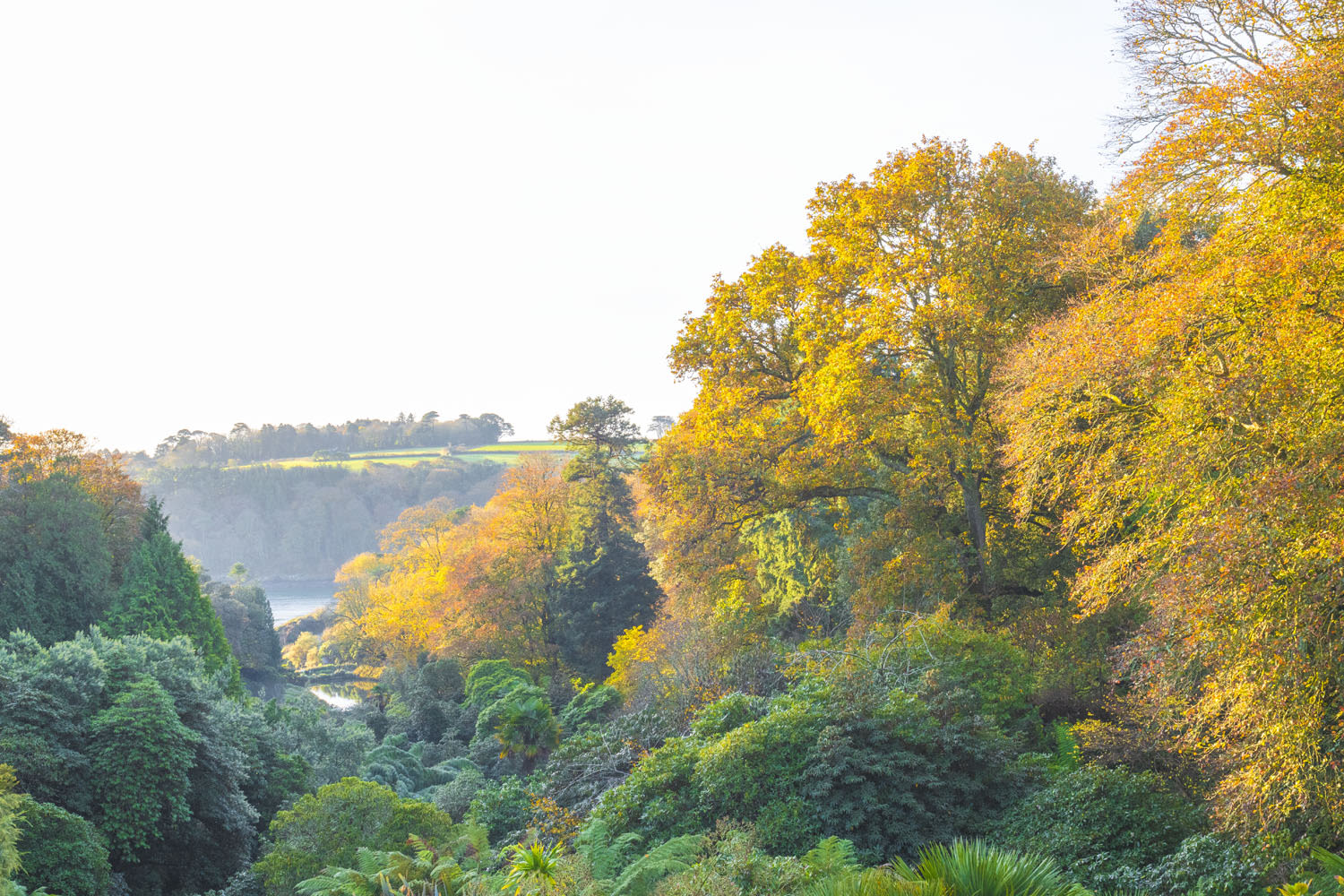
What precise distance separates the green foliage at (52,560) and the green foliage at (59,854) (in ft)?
54.3

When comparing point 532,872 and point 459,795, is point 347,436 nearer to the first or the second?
point 459,795

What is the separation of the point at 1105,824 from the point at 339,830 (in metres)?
10.3

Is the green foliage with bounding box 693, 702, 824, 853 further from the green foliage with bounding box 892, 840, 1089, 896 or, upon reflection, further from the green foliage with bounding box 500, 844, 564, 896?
the green foliage with bounding box 892, 840, 1089, 896

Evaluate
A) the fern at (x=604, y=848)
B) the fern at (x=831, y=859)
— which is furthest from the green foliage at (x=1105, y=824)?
the fern at (x=604, y=848)

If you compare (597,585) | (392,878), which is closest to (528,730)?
(597,585)

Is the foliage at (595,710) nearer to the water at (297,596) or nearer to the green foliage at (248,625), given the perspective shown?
the green foliage at (248,625)

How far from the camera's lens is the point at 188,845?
14.3 metres

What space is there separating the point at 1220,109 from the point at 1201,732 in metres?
6.21

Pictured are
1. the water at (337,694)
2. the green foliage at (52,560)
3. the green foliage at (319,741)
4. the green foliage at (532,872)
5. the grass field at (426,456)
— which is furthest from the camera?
the grass field at (426,456)

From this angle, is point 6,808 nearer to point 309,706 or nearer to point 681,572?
point 681,572

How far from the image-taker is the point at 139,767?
44.3 ft

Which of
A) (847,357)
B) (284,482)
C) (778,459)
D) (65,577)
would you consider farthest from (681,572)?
(284,482)

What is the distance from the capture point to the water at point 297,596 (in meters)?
92.1

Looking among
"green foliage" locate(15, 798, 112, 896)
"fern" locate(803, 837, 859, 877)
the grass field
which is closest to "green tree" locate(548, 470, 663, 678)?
"green foliage" locate(15, 798, 112, 896)
